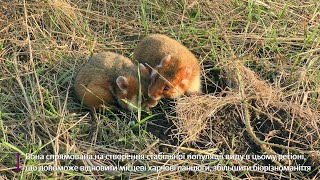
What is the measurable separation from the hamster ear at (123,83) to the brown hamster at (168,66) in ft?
0.84

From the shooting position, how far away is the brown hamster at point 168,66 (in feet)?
16.1

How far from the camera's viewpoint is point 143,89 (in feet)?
16.2

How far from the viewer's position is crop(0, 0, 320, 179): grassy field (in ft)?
14.2

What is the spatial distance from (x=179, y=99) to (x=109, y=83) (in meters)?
0.78

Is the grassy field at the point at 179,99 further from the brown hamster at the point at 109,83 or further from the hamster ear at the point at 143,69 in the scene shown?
the hamster ear at the point at 143,69

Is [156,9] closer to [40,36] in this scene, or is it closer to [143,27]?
[143,27]

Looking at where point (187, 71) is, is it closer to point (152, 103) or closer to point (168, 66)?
point (168, 66)

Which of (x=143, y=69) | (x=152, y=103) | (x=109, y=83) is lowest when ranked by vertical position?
(x=152, y=103)

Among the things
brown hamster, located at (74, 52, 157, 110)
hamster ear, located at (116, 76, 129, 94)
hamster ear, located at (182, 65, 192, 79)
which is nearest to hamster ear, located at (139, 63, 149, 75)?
brown hamster, located at (74, 52, 157, 110)

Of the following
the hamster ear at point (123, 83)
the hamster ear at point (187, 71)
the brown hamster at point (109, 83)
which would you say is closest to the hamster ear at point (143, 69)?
the brown hamster at point (109, 83)

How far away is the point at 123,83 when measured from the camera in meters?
4.83

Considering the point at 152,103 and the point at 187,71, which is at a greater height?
the point at 187,71

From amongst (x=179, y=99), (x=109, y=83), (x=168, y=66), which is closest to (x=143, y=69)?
(x=168, y=66)

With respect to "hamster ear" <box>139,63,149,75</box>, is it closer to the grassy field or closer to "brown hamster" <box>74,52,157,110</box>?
"brown hamster" <box>74,52,157,110</box>
